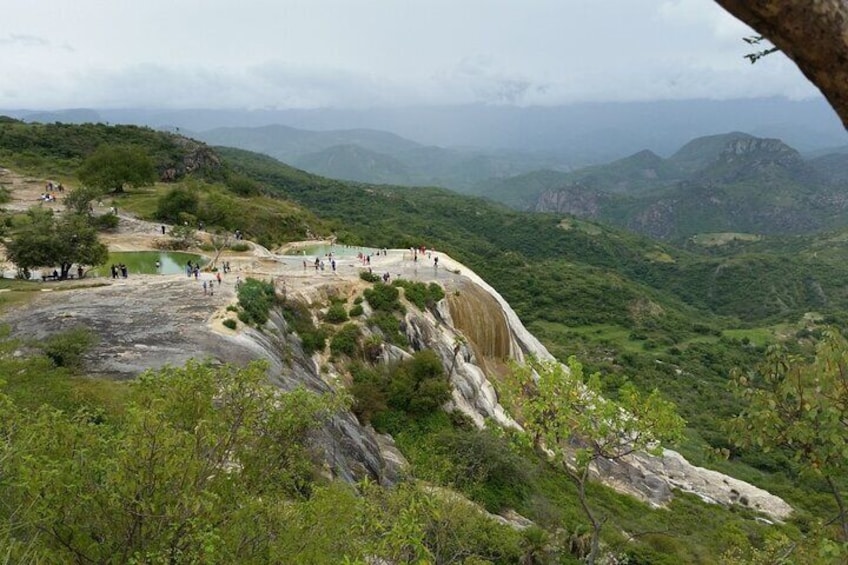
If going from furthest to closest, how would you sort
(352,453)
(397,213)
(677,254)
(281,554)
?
(677,254) < (397,213) < (352,453) < (281,554)

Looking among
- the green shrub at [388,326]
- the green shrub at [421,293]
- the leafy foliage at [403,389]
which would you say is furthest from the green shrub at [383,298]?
the leafy foliage at [403,389]

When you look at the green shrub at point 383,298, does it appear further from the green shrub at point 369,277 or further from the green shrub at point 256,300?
the green shrub at point 256,300

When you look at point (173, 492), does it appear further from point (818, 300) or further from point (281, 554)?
point (818, 300)

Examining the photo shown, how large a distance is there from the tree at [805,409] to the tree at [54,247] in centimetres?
3665

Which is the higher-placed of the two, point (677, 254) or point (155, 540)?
point (155, 540)

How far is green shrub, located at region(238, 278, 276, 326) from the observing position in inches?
1072

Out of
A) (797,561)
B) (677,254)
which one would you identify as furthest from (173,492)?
(677,254)

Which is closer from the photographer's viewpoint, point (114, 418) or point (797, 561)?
point (797, 561)

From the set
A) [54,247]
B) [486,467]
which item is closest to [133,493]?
[486,467]

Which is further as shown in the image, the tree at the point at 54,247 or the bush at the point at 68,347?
the tree at the point at 54,247

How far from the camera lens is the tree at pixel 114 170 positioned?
63.6m

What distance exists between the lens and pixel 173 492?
7.30 m

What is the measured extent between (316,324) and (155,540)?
80.8 ft

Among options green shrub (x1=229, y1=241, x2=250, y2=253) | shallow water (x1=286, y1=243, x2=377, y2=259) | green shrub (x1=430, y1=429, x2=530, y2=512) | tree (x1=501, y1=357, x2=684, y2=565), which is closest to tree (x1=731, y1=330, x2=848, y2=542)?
tree (x1=501, y1=357, x2=684, y2=565)
